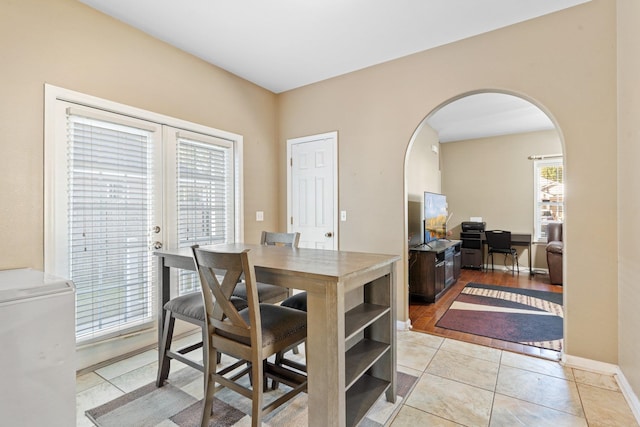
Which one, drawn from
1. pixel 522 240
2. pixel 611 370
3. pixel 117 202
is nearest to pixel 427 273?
pixel 611 370

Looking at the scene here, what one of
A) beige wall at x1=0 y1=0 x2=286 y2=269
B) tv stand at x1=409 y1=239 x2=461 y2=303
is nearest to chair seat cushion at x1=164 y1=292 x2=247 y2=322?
beige wall at x1=0 y1=0 x2=286 y2=269

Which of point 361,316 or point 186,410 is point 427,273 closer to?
point 361,316

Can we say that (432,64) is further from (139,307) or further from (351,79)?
(139,307)

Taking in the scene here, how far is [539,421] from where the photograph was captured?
5.67 feet

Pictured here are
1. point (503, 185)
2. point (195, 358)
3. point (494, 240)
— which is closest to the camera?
point (195, 358)

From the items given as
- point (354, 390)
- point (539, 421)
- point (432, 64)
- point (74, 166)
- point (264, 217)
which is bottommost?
point (539, 421)

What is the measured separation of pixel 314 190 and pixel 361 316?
228cm

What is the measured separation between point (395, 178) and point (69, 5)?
120 inches

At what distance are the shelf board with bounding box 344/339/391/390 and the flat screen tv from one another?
10.1 feet

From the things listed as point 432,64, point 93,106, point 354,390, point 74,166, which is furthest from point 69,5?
point 354,390

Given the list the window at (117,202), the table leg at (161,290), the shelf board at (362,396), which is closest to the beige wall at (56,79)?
the window at (117,202)

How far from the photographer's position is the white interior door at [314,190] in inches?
143

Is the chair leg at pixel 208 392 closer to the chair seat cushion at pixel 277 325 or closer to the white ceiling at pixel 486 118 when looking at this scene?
the chair seat cushion at pixel 277 325

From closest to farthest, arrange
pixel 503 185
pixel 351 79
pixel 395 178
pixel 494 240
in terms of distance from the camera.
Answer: pixel 395 178 → pixel 351 79 → pixel 494 240 → pixel 503 185
